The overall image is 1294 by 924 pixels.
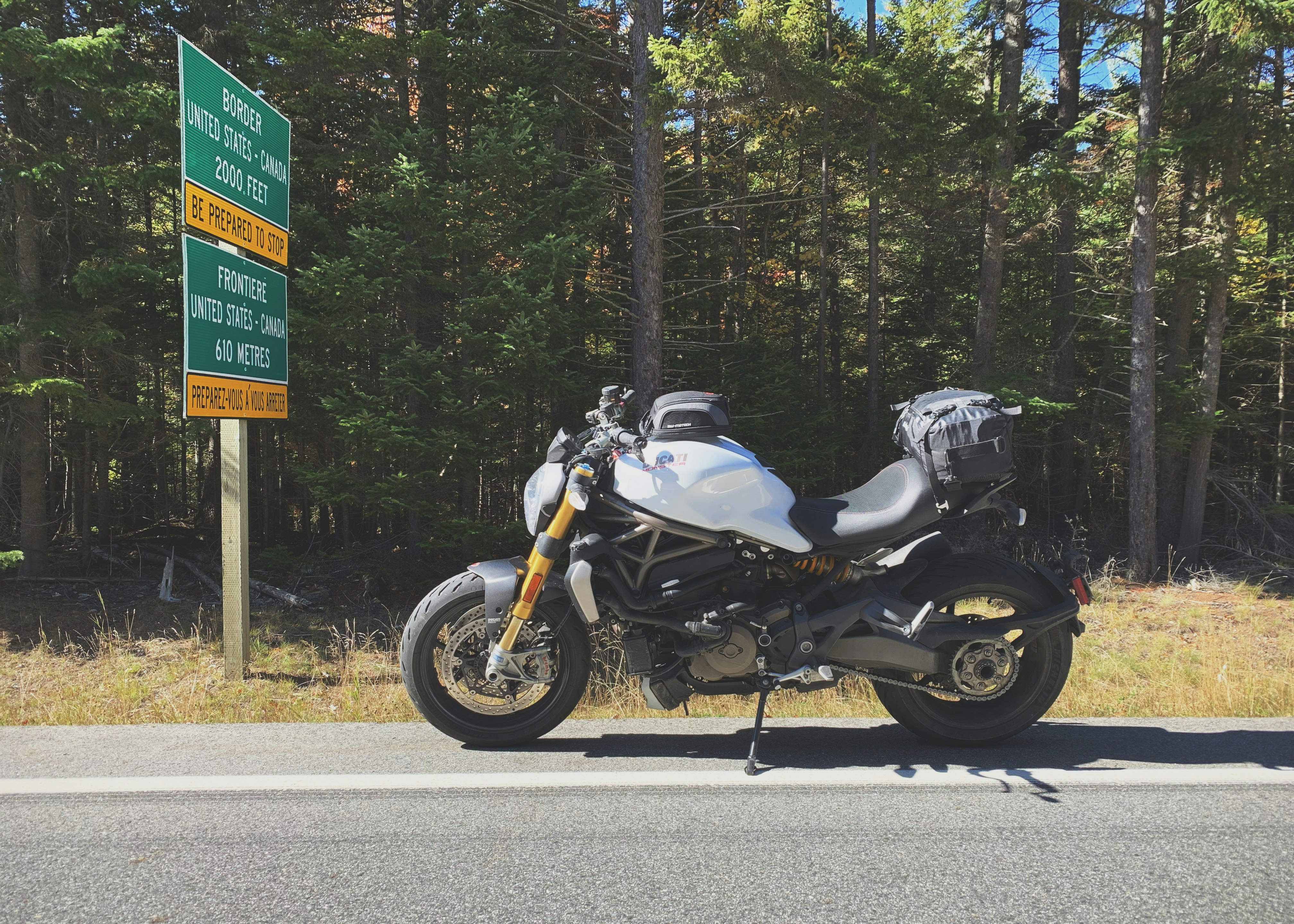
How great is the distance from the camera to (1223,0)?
10.3 metres

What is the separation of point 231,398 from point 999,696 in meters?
5.17

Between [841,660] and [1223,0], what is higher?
[1223,0]

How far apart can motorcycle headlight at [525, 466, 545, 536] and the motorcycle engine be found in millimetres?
920

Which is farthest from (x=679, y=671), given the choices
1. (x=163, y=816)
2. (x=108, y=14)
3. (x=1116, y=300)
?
(x=1116, y=300)

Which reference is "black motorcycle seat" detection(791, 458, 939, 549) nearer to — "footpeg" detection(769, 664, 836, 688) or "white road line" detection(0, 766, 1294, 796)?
"footpeg" detection(769, 664, 836, 688)

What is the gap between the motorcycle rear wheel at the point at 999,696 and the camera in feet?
11.7

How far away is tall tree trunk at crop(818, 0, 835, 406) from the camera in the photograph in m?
15.9

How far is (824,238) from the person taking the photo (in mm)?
16688

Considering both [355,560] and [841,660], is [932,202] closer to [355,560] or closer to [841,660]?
[355,560]

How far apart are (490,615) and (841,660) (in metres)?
1.55

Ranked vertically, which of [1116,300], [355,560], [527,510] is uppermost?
[1116,300]

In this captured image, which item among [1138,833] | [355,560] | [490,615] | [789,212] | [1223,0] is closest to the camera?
[1138,833]

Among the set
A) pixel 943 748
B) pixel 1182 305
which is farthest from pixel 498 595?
pixel 1182 305

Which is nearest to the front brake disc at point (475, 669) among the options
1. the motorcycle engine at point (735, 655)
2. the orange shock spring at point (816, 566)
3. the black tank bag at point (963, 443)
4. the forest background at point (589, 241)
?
the motorcycle engine at point (735, 655)
